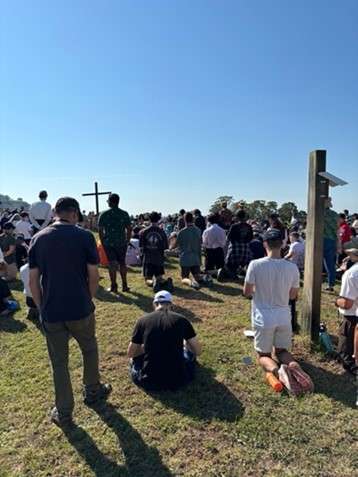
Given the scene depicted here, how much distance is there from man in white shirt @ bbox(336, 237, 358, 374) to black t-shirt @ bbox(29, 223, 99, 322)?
2662 mm

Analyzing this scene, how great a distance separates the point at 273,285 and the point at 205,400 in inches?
54.3

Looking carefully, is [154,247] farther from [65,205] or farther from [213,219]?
[65,205]

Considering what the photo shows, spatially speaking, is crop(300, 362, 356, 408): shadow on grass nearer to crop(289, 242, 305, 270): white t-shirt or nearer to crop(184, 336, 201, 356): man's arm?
crop(184, 336, 201, 356): man's arm

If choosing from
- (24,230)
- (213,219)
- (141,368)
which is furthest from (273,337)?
(24,230)

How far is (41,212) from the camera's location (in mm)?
8461

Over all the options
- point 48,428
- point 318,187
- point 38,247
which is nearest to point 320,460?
point 48,428

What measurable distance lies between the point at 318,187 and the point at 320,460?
3.20 meters

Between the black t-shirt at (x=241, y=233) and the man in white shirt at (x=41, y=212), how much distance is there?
4.14m

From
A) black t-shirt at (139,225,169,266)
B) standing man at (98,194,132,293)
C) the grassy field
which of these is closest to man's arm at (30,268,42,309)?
the grassy field

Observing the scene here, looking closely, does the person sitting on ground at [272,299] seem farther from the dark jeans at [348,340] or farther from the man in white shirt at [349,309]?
the dark jeans at [348,340]

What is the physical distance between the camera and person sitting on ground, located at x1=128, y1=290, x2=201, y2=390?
386 cm

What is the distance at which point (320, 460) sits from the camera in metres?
2.97

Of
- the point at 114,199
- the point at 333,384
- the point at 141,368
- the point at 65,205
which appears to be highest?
the point at 114,199

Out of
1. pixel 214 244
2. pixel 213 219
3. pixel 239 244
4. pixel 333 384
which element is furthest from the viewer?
pixel 213 219
